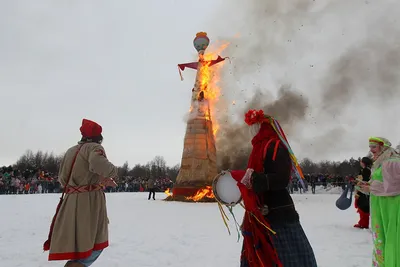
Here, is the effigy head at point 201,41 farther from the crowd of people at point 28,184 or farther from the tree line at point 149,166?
the tree line at point 149,166

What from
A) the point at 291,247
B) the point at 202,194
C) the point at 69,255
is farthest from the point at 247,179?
the point at 202,194

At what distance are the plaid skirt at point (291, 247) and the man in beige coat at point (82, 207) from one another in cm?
Result: 181

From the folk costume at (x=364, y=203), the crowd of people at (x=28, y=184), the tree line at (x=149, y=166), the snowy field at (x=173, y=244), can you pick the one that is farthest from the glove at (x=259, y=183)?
the tree line at (x=149, y=166)

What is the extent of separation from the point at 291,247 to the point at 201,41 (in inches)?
749

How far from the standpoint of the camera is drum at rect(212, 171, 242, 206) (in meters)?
3.04

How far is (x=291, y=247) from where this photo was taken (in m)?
2.80

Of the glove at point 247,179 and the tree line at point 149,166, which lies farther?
the tree line at point 149,166

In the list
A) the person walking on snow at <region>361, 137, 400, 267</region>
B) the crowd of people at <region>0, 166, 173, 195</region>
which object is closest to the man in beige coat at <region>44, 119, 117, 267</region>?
the person walking on snow at <region>361, 137, 400, 267</region>

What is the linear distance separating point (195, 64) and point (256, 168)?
18877mm

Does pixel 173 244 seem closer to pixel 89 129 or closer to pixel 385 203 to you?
pixel 89 129

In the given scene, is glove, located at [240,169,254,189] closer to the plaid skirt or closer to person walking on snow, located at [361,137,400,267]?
the plaid skirt

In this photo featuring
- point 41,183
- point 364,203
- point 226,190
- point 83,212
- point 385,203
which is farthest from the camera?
point 41,183

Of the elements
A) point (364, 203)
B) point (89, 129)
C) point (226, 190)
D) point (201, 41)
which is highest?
point (201, 41)

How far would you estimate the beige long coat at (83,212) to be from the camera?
344 cm
